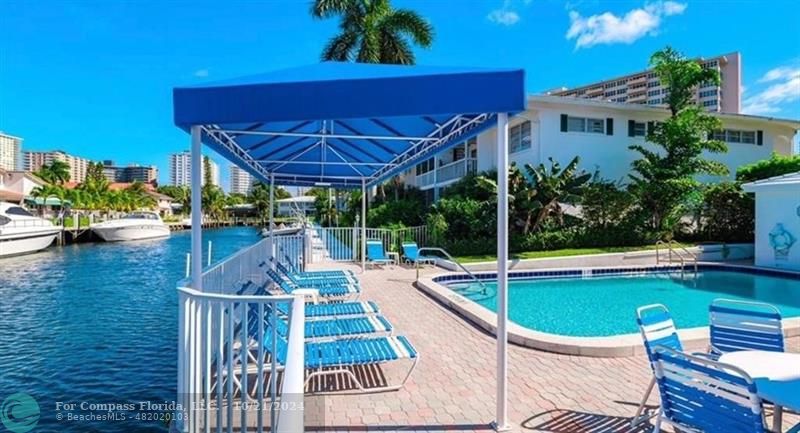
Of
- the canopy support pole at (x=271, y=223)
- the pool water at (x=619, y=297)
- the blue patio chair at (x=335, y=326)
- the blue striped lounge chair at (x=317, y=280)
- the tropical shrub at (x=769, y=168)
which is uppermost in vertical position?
the tropical shrub at (x=769, y=168)

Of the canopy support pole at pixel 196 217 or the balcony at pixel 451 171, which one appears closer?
the canopy support pole at pixel 196 217

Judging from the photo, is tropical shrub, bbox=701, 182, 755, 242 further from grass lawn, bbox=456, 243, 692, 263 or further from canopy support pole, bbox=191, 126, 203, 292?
canopy support pole, bbox=191, 126, 203, 292

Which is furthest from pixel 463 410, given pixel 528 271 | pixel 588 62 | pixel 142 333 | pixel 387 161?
pixel 588 62

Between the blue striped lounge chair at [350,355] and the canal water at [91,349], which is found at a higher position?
the blue striped lounge chair at [350,355]

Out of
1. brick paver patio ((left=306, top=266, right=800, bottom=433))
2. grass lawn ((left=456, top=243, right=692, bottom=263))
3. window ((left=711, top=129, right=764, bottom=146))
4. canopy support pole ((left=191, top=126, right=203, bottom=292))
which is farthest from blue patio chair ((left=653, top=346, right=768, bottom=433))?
window ((left=711, top=129, right=764, bottom=146))

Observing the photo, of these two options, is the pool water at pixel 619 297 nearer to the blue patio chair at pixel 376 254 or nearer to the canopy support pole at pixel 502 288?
the blue patio chair at pixel 376 254

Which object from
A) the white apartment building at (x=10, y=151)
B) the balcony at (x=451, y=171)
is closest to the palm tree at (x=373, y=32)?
the balcony at (x=451, y=171)

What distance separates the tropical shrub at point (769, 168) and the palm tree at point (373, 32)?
673 inches

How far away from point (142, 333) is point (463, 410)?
30.6 feet

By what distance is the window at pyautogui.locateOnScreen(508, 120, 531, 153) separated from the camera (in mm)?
20672

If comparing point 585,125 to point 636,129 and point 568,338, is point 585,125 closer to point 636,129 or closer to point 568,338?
Answer: point 636,129

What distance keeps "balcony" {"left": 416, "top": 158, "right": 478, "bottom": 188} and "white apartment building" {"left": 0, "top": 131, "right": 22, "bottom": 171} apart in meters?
93.6

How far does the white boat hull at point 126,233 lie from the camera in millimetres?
41719

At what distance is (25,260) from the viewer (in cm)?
2792
